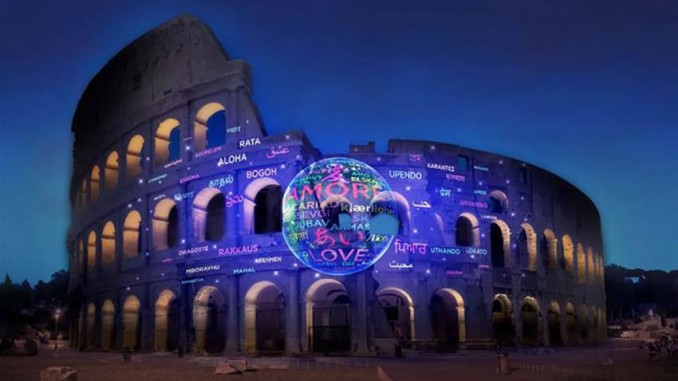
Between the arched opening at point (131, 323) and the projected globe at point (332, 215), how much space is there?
17234mm

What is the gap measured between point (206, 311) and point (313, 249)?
38.2 ft

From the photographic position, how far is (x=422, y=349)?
36.7 m

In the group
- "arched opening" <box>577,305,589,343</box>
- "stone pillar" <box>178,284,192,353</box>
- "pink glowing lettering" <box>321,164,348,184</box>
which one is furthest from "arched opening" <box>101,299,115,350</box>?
"arched opening" <box>577,305,589,343</box>

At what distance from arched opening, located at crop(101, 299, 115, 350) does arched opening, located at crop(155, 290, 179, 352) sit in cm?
651

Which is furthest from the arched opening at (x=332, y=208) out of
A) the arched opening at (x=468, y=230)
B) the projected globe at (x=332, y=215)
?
the arched opening at (x=468, y=230)

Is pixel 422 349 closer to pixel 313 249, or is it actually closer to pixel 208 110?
pixel 313 249

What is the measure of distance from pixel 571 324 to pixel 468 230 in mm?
12895

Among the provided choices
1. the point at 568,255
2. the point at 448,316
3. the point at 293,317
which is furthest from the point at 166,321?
the point at 568,255

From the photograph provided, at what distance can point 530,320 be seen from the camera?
45906 millimetres

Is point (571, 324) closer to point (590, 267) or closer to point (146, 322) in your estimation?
point (590, 267)

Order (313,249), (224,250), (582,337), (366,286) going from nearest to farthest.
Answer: (313,249) < (366,286) < (224,250) < (582,337)

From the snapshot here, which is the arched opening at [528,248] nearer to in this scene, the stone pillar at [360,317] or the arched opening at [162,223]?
the stone pillar at [360,317]

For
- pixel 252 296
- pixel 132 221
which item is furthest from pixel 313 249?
pixel 132 221

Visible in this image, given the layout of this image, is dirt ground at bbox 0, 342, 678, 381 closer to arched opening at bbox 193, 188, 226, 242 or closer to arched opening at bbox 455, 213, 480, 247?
arched opening at bbox 193, 188, 226, 242
